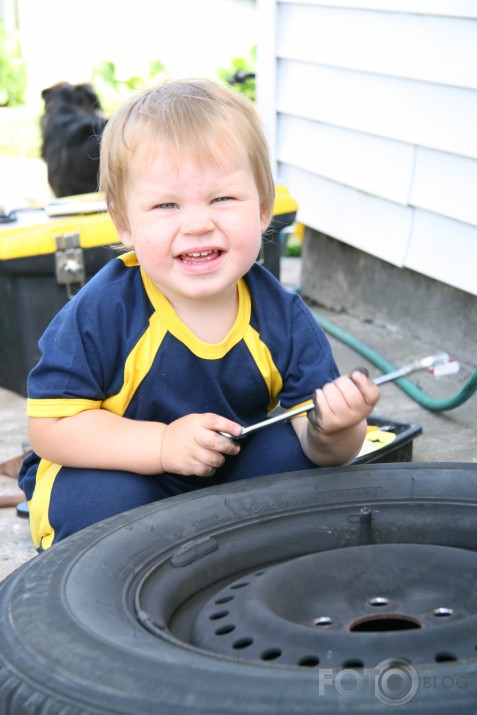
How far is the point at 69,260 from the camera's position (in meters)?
2.84

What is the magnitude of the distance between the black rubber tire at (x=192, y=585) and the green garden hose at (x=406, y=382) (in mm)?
1082

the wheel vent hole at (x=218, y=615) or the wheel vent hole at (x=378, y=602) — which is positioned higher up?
the wheel vent hole at (x=378, y=602)

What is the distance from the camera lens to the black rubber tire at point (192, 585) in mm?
983

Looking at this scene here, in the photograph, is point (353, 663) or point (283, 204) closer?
point (353, 663)

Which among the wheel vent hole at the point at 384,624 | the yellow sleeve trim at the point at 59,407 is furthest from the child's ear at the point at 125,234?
the wheel vent hole at the point at 384,624

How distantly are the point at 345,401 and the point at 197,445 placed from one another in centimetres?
24

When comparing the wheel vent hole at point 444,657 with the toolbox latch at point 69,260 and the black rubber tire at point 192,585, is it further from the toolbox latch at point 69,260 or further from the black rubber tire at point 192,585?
the toolbox latch at point 69,260

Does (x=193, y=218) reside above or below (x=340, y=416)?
above

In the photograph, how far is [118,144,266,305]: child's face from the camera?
166cm

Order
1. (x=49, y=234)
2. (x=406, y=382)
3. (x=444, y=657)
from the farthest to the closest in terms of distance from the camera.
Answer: (x=406, y=382) → (x=49, y=234) → (x=444, y=657)

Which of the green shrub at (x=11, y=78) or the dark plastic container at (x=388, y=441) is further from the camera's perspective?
the green shrub at (x=11, y=78)

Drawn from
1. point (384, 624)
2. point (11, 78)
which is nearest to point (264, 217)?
point (384, 624)

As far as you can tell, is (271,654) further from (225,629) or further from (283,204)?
(283,204)

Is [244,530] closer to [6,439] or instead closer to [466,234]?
[6,439]
